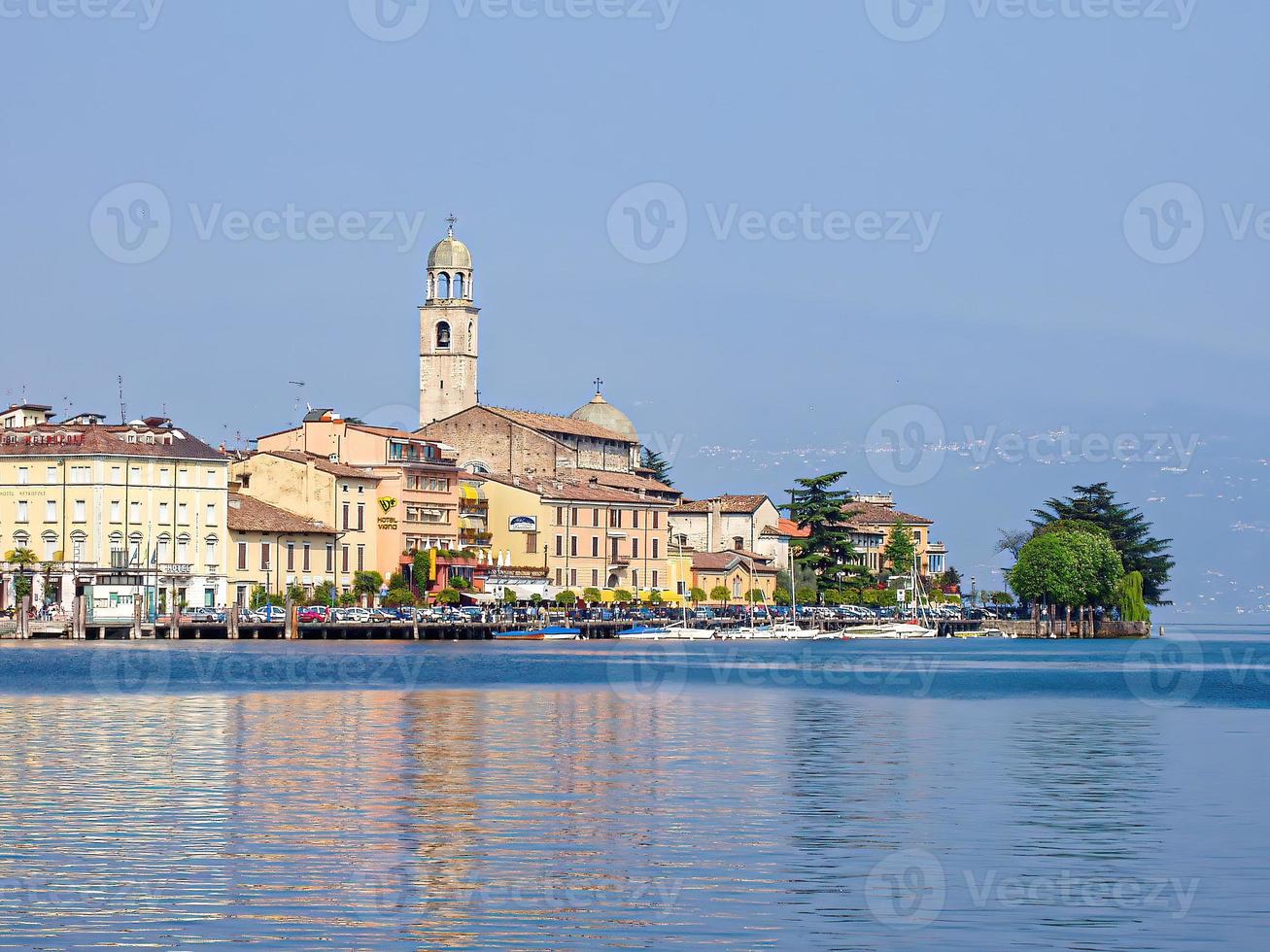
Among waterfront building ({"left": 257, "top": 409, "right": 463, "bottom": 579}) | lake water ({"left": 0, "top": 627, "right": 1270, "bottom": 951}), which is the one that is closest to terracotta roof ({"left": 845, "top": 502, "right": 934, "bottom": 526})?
waterfront building ({"left": 257, "top": 409, "right": 463, "bottom": 579})

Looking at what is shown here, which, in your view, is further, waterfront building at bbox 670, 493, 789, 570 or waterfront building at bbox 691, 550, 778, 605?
waterfront building at bbox 670, 493, 789, 570

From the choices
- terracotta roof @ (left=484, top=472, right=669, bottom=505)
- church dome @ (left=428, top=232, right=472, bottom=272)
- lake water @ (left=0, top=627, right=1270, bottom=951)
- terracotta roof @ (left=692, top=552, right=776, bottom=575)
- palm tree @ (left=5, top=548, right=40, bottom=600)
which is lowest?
lake water @ (left=0, top=627, right=1270, bottom=951)

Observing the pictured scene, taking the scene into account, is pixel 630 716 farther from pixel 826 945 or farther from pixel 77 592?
pixel 77 592

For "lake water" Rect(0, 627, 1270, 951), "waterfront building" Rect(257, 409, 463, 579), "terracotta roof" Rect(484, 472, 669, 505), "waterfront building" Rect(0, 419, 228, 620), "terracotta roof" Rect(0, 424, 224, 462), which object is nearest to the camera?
"lake water" Rect(0, 627, 1270, 951)

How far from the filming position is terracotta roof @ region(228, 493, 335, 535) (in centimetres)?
11444

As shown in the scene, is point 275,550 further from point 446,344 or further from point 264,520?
point 446,344

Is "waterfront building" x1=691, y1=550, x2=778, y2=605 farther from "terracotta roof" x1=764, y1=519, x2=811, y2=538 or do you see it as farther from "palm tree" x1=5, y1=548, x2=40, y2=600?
"palm tree" x1=5, y1=548, x2=40, y2=600

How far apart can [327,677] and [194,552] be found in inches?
1760

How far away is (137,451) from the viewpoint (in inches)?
4363

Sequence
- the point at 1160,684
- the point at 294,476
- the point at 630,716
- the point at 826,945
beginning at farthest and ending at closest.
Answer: the point at 294,476, the point at 1160,684, the point at 630,716, the point at 826,945

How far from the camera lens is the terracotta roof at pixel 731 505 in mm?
159125

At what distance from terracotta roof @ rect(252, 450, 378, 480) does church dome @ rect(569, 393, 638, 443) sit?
41491mm

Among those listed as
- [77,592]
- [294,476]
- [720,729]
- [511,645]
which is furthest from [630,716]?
[294,476]

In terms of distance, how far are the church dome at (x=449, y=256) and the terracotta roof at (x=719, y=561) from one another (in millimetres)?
25914
